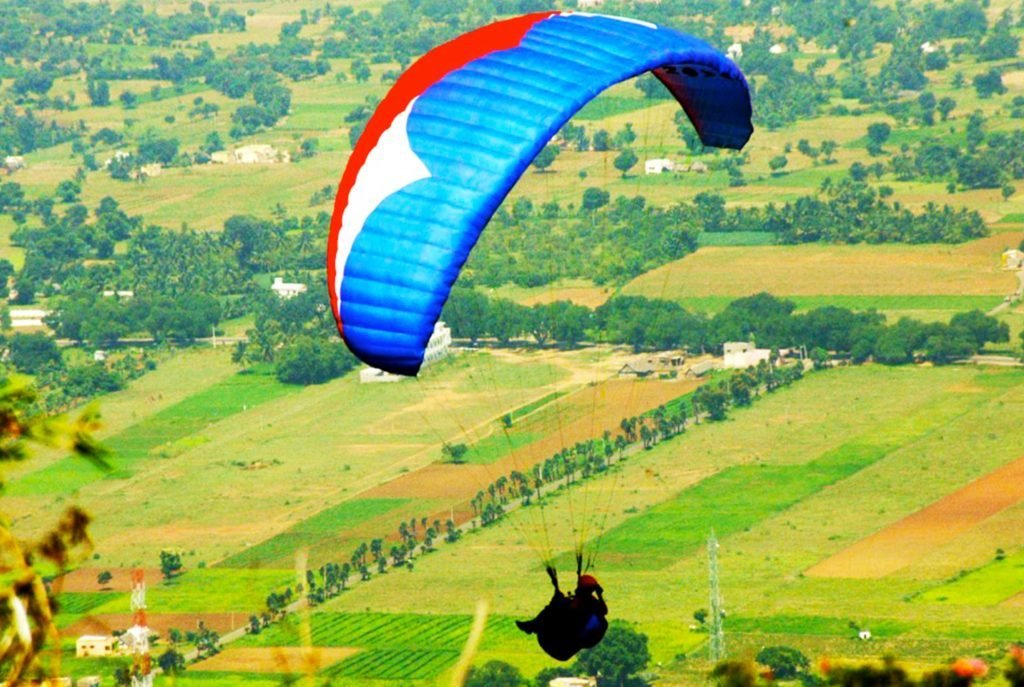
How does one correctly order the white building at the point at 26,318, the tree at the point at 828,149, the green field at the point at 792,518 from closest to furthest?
1. the green field at the point at 792,518
2. the white building at the point at 26,318
3. the tree at the point at 828,149

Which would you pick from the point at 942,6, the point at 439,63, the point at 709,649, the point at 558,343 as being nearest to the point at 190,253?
the point at 558,343

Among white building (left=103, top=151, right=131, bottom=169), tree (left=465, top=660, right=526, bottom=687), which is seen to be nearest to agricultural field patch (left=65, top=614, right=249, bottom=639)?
tree (left=465, top=660, right=526, bottom=687)

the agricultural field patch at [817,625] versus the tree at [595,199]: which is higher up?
the agricultural field patch at [817,625]

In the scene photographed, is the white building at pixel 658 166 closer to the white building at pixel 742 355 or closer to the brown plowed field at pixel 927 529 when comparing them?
the white building at pixel 742 355

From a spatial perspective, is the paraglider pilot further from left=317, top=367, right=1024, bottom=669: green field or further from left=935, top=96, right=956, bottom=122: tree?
left=935, top=96, right=956, bottom=122: tree

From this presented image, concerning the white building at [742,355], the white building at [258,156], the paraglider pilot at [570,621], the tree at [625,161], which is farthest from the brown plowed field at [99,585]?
the white building at [258,156]

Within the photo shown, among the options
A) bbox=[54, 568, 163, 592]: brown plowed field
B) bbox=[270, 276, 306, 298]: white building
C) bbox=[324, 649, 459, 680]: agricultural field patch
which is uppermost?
bbox=[324, 649, 459, 680]: agricultural field patch

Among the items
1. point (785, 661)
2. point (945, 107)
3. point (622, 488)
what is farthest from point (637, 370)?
point (945, 107)
